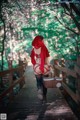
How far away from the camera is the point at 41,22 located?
72.0 feet

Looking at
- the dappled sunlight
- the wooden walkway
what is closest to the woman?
the wooden walkway

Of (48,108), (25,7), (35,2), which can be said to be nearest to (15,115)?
(48,108)

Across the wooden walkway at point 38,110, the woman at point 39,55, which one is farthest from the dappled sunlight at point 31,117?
the woman at point 39,55

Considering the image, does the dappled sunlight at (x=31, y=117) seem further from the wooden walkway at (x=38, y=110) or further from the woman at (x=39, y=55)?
the woman at (x=39, y=55)

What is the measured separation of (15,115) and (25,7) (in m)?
12.7

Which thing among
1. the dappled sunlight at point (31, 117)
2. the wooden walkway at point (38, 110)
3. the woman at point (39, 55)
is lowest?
the wooden walkway at point (38, 110)

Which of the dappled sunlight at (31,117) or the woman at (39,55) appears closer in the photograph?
the dappled sunlight at (31,117)

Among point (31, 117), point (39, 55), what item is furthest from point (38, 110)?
point (39, 55)

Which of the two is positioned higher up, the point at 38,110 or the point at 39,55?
the point at 39,55

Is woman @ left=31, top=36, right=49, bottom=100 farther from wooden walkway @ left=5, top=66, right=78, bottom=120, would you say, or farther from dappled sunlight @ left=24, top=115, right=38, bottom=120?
dappled sunlight @ left=24, top=115, right=38, bottom=120

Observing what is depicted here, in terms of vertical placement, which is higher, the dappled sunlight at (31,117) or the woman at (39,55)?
the woman at (39,55)

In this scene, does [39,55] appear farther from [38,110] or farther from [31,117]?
[31,117]

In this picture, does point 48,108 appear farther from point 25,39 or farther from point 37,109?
point 25,39

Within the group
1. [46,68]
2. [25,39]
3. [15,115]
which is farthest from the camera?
[25,39]
